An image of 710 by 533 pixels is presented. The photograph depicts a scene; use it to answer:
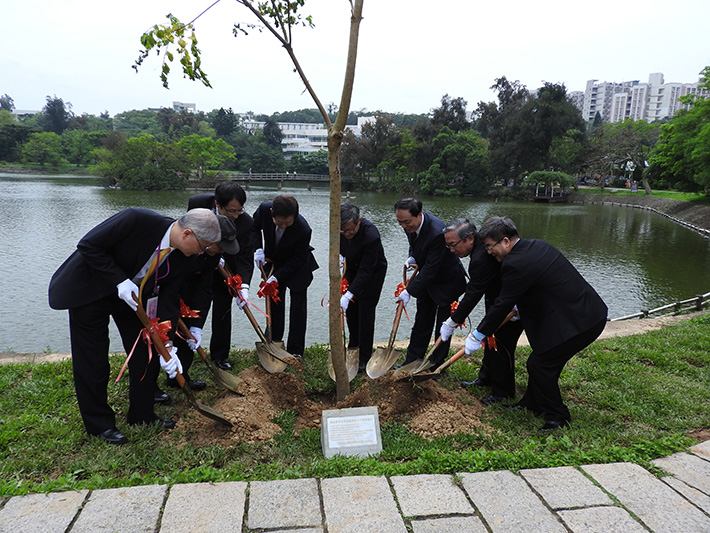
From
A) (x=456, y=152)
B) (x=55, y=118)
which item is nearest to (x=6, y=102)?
(x=55, y=118)

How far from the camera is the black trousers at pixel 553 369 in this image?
3.24m

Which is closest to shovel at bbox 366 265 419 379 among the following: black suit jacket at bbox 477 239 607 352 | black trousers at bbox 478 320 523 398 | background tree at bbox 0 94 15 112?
black trousers at bbox 478 320 523 398

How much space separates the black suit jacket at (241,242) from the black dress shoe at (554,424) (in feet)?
9.08

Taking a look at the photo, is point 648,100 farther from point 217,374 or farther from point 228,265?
point 217,374

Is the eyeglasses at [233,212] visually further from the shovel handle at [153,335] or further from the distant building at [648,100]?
the distant building at [648,100]

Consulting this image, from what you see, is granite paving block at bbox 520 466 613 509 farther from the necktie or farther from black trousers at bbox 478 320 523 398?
the necktie

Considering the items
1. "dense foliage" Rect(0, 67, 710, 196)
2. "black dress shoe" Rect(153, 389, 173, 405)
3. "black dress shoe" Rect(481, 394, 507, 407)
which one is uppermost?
"dense foliage" Rect(0, 67, 710, 196)

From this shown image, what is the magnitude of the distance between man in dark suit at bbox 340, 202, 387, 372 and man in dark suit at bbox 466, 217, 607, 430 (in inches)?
48.1

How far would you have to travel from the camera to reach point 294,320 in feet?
15.3

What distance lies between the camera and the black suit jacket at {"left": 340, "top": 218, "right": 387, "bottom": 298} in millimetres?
4363

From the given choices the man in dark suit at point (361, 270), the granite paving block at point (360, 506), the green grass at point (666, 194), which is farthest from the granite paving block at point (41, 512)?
the green grass at point (666, 194)

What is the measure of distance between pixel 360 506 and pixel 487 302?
2285 millimetres

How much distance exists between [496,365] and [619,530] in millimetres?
1771

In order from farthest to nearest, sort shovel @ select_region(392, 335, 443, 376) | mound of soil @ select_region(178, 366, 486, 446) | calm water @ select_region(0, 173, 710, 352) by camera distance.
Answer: calm water @ select_region(0, 173, 710, 352)
shovel @ select_region(392, 335, 443, 376)
mound of soil @ select_region(178, 366, 486, 446)
